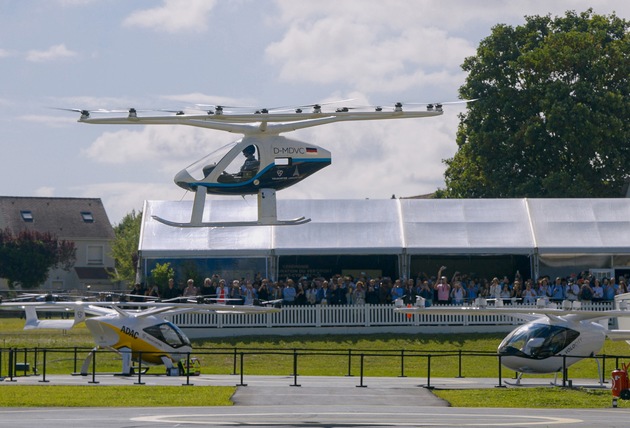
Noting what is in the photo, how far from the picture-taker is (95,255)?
4331 inches

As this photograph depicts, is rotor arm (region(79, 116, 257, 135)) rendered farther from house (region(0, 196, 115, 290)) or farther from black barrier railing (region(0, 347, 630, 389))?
house (region(0, 196, 115, 290))

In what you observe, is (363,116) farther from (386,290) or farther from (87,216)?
(87,216)

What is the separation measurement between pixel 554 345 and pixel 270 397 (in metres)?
8.99

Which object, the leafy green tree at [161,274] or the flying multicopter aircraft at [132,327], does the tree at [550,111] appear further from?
the flying multicopter aircraft at [132,327]

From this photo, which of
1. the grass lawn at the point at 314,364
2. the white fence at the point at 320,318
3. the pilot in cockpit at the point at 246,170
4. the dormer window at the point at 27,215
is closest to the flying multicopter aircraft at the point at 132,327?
the grass lawn at the point at 314,364

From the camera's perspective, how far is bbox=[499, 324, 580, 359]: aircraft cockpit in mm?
36000

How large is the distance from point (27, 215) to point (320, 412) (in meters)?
84.0

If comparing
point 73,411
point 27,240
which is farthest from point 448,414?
point 27,240

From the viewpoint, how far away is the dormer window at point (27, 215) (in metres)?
108

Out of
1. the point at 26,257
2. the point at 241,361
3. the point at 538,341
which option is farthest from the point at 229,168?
the point at 26,257

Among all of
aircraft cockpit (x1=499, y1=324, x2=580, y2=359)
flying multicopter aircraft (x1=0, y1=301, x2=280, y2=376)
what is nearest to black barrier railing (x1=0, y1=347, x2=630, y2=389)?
flying multicopter aircraft (x1=0, y1=301, x2=280, y2=376)

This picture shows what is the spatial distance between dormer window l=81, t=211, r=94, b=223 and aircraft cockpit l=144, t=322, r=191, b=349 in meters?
72.3

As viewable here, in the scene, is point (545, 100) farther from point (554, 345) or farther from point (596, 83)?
point (554, 345)

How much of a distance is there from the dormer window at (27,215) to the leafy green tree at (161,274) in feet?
198
